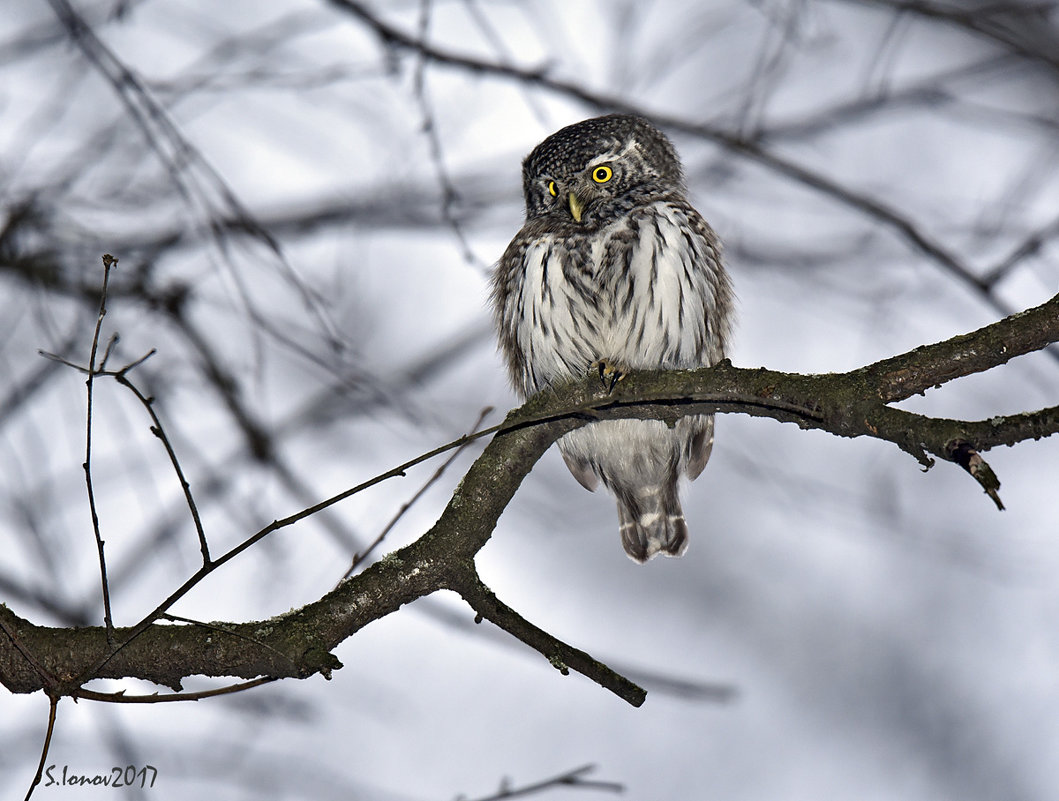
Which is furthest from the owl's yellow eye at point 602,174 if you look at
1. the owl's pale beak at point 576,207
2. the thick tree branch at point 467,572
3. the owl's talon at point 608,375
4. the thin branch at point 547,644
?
the thin branch at point 547,644

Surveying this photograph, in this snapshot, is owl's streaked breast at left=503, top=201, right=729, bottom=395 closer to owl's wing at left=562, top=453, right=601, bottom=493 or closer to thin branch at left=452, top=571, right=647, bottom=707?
owl's wing at left=562, top=453, right=601, bottom=493

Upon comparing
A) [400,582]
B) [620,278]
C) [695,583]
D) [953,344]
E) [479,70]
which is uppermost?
[695,583]

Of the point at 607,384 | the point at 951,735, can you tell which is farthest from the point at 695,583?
the point at 607,384

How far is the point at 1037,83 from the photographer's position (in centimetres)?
626

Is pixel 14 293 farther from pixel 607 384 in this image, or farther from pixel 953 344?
pixel 953 344

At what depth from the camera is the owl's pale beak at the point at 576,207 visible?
4.62 meters

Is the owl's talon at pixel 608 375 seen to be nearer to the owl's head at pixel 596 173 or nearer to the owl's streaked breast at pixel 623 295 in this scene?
the owl's streaked breast at pixel 623 295

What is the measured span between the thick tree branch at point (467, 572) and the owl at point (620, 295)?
36.3 inches

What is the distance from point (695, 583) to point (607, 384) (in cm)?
758

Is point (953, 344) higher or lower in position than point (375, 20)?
lower

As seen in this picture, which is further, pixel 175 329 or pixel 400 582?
pixel 175 329

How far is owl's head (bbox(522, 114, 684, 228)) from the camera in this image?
15.6 ft

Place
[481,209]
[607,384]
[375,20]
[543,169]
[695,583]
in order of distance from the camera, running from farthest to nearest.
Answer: [695,583] → [481,209] → [543,169] → [375,20] → [607,384]

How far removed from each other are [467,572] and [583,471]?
95.3 inches
